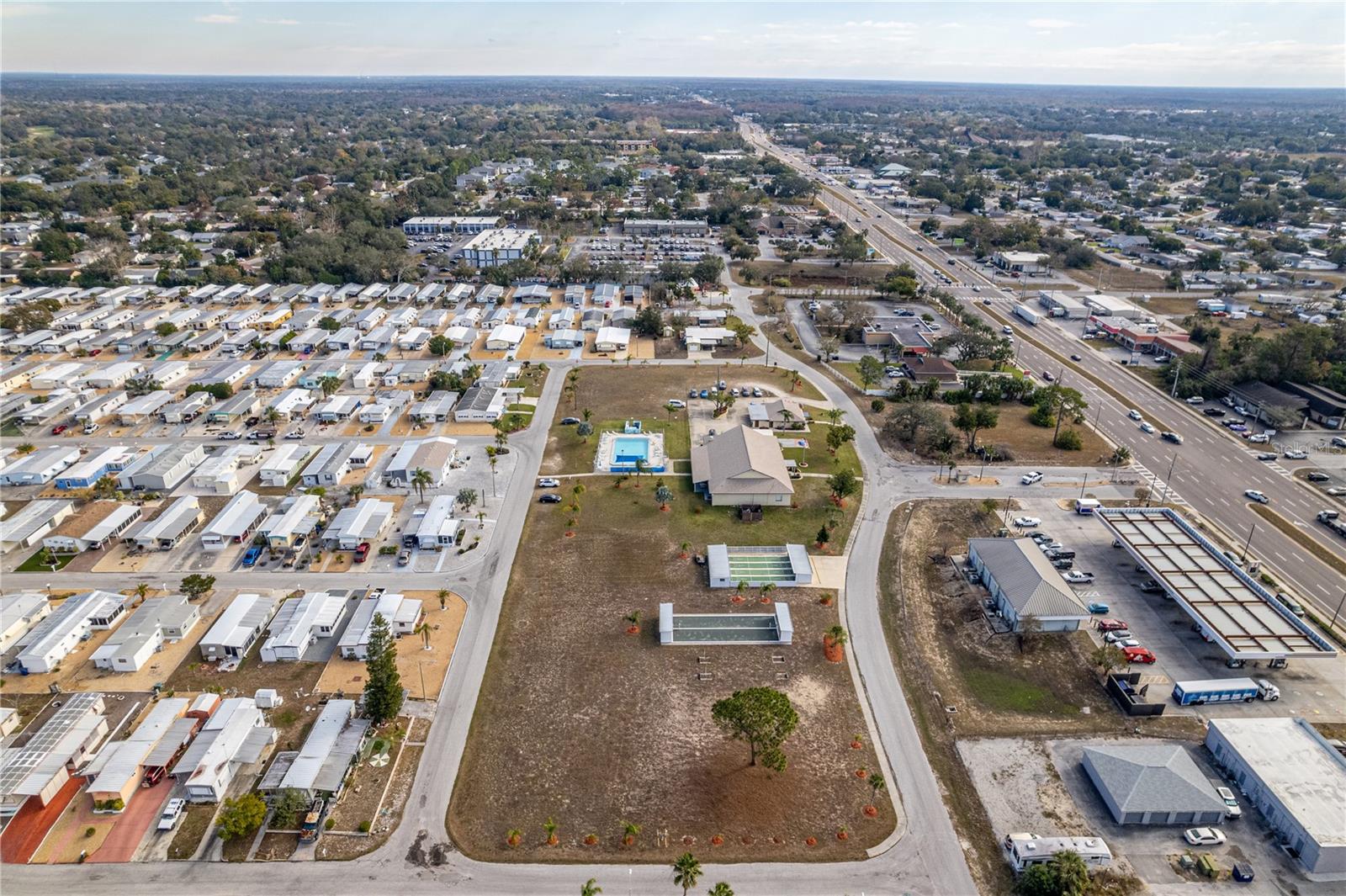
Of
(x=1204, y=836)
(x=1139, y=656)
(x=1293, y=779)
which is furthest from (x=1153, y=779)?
(x=1139, y=656)

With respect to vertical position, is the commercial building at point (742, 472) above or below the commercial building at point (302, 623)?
above

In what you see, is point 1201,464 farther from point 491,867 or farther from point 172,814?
point 172,814

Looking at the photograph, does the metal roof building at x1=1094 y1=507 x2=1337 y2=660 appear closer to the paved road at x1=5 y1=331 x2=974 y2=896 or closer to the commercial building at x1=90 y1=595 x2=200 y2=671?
the paved road at x1=5 y1=331 x2=974 y2=896

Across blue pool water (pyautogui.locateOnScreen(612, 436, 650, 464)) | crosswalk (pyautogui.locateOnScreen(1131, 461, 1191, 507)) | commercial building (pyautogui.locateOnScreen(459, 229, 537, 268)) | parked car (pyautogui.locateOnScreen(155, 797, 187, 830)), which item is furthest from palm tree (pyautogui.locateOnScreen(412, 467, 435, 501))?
commercial building (pyautogui.locateOnScreen(459, 229, 537, 268))

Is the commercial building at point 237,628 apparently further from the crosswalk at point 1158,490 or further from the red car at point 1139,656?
the crosswalk at point 1158,490

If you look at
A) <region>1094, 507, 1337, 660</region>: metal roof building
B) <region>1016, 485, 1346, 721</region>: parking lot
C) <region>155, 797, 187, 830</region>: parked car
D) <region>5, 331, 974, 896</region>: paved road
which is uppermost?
<region>1094, 507, 1337, 660</region>: metal roof building

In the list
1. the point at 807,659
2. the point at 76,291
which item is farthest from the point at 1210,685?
the point at 76,291

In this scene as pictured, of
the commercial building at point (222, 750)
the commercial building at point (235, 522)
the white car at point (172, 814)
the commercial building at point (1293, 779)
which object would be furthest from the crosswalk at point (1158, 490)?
the commercial building at point (235, 522)
